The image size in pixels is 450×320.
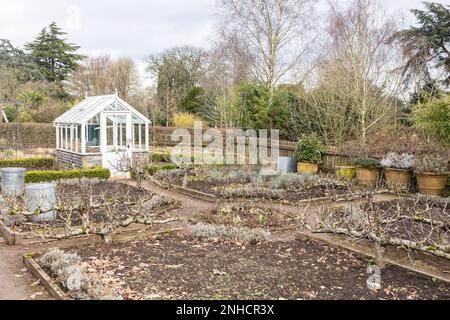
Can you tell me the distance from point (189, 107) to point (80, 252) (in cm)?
2216

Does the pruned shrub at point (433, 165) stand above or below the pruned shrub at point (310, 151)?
below

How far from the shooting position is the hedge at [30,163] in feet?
44.4

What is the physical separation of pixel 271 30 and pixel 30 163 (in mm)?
11950

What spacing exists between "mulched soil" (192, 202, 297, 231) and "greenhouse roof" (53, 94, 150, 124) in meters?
7.15

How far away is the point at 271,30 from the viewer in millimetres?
18812

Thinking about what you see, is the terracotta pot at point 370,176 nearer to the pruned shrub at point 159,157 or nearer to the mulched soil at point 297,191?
the mulched soil at point 297,191

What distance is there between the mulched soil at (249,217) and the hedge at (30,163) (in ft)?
29.8

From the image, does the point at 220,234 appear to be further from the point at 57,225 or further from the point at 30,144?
the point at 30,144

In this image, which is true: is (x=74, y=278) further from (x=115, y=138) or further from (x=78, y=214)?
(x=115, y=138)

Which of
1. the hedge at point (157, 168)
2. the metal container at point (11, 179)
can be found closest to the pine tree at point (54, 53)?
the hedge at point (157, 168)

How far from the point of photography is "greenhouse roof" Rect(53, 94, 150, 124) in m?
13.3

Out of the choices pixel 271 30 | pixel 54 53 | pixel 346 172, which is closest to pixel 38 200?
pixel 346 172

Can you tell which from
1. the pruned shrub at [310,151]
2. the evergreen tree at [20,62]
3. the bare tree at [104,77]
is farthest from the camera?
the evergreen tree at [20,62]

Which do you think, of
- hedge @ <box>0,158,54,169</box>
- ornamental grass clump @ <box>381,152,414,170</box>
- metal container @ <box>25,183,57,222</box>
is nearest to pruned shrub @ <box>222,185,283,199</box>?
ornamental grass clump @ <box>381,152,414,170</box>
